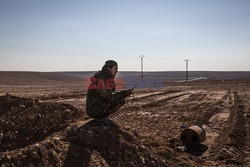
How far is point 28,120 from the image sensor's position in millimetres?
5301

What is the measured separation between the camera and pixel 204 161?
18.1ft

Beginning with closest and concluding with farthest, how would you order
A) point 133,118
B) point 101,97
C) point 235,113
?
point 101,97 → point 133,118 → point 235,113

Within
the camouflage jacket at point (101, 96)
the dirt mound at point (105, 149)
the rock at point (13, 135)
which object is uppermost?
the camouflage jacket at point (101, 96)

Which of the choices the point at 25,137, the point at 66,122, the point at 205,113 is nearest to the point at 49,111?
the point at 66,122

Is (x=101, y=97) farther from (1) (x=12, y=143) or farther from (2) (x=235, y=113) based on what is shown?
(2) (x=235, y=113)

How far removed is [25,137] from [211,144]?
4881 millimetres

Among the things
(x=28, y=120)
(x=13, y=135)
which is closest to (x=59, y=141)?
(x=13, y=135)

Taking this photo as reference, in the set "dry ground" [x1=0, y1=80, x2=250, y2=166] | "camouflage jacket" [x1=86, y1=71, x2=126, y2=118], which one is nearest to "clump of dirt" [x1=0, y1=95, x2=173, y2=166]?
"dry ground" [x1=0, y1=80, x2=250, y2=166]

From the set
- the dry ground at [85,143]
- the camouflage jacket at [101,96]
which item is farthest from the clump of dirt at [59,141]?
Answer: the camouflage jacket at [101,96]

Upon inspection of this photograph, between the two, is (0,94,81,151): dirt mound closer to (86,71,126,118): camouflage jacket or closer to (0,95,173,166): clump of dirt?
(0,95,173,166): clump of dirt

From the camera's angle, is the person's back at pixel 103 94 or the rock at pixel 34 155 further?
the person's back at pixel 103 94

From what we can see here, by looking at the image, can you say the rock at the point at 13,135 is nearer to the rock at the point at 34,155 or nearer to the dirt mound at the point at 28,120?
the dirt mound at the point at 28,120

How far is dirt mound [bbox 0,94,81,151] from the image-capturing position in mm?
4742

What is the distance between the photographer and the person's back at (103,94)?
5316 mm
